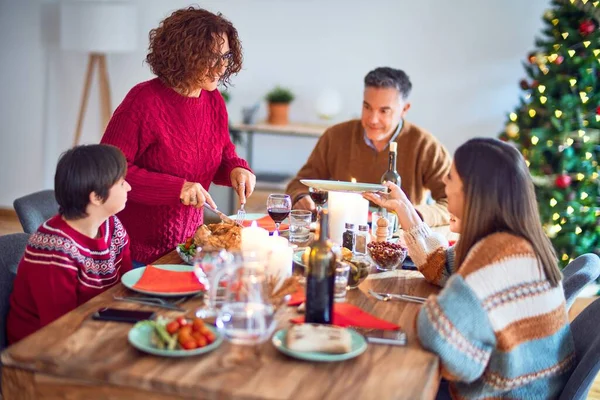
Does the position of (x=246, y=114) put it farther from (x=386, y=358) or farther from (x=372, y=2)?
(x=386, y=358)

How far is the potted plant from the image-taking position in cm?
562

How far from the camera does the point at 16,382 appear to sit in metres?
1.56

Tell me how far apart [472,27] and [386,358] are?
4162 mm

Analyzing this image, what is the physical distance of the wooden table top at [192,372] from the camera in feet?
4.79

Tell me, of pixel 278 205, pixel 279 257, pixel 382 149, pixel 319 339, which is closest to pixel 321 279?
pixel 319 339

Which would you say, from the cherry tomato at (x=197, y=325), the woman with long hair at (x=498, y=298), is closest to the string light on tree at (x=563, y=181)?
the woman with long hair at (x=498, y=298)

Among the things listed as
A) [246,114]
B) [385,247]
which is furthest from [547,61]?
[385,247]

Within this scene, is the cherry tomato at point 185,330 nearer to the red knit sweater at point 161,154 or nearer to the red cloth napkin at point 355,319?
the red cloth napkin at point 355,319

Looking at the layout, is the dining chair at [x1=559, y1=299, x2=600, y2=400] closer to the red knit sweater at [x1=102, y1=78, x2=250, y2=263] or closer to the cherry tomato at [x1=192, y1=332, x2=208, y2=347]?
the cherry tomato at [x1=192, y1=332, x2=208, y2=347]

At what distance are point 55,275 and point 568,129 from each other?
3.22 m

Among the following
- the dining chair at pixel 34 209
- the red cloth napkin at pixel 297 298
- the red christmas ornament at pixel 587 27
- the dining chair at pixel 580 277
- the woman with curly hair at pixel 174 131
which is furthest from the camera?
the red christmas ornament at pixel 587 27

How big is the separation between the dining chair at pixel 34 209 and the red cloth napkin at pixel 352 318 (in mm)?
1335

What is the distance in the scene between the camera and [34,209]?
294 centimetres

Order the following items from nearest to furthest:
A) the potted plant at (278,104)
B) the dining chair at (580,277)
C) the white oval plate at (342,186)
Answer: the dining chair at (580,277), the white oval plate at (342,186), the potted plant at (278,104)
